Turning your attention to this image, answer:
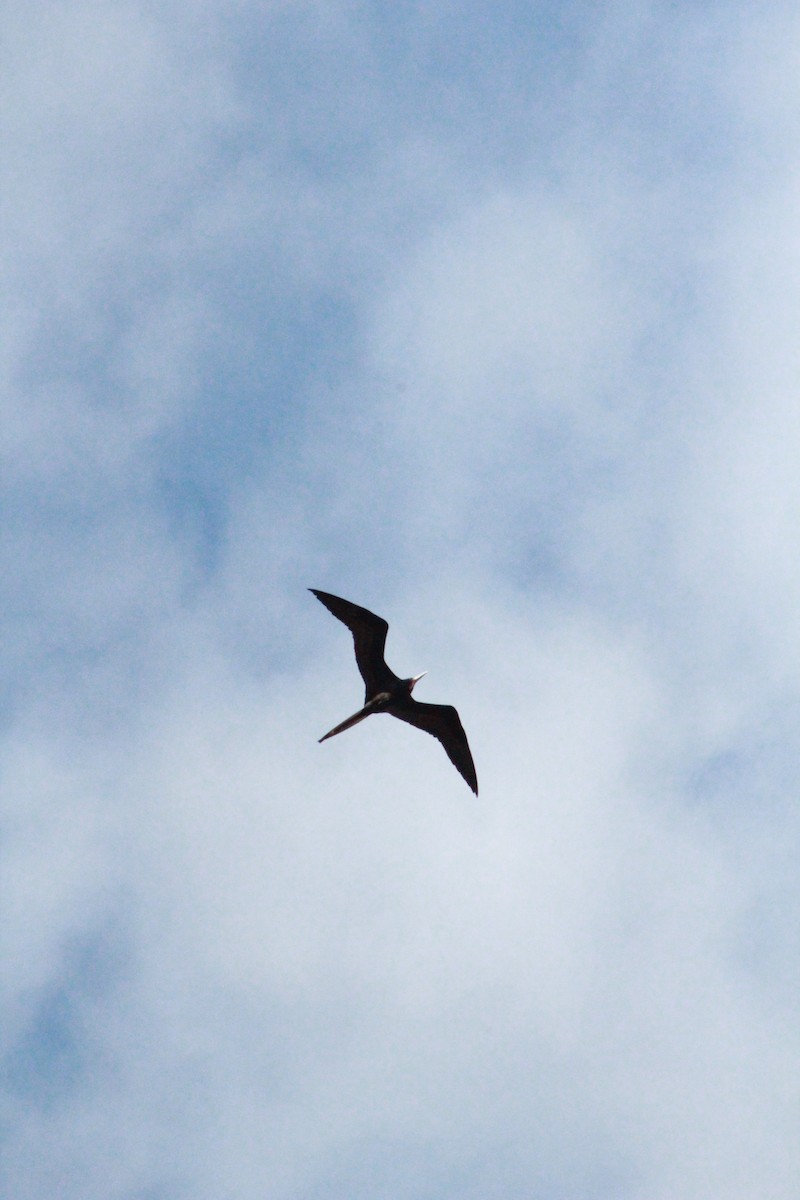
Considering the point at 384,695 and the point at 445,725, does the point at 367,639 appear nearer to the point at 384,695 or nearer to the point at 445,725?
the point at 384,695

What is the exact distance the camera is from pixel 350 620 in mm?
30859

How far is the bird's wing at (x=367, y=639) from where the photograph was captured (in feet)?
101

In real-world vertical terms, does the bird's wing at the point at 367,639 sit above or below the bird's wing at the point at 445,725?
above

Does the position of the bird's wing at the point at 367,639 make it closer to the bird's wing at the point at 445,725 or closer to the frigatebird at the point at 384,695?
the frigatebird at the point at 384,695

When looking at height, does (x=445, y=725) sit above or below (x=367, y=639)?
below

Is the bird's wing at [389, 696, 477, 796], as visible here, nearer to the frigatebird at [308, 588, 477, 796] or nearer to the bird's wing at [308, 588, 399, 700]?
the frigatebird at [308, 588, 477, 796]

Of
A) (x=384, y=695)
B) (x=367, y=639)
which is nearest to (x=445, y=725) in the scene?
(x=384, y=695)

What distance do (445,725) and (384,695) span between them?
271 centimetres

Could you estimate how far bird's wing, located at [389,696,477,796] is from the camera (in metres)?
32.2

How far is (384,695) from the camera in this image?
103 feet

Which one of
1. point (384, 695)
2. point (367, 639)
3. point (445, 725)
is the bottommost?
point (445, 725)

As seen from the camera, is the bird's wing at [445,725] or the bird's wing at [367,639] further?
the bird's wing at [445,725]

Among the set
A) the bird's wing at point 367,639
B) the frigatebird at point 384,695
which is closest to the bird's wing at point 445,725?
the frigatebird at point 384,695

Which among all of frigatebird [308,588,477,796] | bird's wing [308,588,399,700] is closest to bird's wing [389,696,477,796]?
frigatebird [308,588,477,796]
